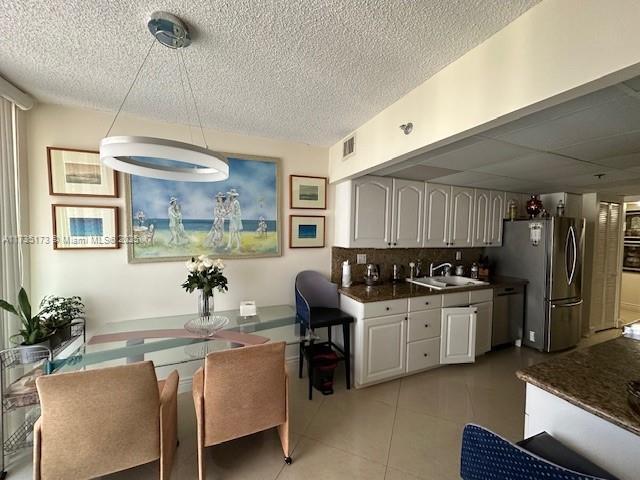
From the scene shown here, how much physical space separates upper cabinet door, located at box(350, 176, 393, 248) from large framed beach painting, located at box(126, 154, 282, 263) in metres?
0.85

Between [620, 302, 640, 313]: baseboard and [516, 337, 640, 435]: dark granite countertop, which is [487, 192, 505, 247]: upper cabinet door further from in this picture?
[620, 302, 640, 313]: baseboard

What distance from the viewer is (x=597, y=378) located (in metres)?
1.10

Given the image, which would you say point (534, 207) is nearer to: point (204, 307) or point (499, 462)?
point (499, 462)

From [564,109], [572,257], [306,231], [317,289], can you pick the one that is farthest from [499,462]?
[572,257]

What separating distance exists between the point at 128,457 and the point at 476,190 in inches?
166

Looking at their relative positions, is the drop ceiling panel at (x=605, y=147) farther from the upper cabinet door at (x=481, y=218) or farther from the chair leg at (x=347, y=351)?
the chair leg at (x=347, y=351)

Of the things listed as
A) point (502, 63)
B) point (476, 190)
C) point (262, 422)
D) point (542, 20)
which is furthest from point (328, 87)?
point (476, 190)

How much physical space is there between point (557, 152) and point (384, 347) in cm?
221

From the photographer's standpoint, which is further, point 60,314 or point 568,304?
point 568,304

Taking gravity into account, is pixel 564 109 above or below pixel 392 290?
above

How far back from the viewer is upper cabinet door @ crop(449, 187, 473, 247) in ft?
11.0

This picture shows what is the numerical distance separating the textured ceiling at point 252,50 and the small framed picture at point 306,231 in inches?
46.0

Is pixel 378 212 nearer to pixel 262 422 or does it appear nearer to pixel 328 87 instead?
pixel 328 87

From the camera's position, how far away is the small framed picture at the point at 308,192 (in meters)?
2.86
